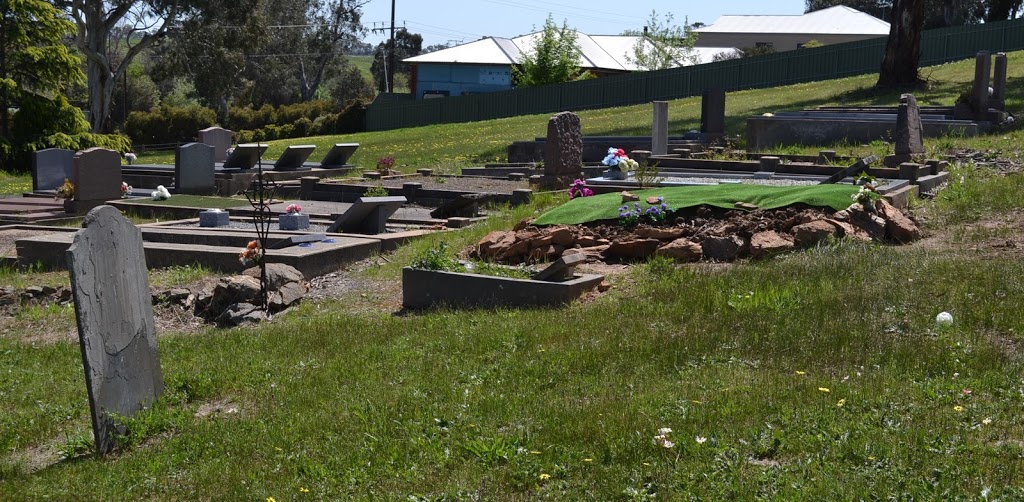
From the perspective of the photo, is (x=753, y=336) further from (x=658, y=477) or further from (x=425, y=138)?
(x=425, y=138)

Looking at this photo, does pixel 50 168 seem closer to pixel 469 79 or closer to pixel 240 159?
pixel 240 159

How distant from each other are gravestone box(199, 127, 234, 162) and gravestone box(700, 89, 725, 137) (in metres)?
13.3

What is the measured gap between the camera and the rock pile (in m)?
10.5

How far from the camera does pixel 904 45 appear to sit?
31.1 meters

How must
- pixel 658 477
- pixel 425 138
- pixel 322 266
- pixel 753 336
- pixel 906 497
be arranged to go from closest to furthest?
pixel 906 497 → pixel 658 477 → pixel 753 336 → pixel 322 266 → pixel 425 138

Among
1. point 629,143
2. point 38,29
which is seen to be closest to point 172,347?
point 629,143

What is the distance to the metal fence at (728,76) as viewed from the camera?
39250 mm

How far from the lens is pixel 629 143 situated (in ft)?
78.4

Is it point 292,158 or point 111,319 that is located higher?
point 292,158

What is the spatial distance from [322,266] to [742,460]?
789 centimetres

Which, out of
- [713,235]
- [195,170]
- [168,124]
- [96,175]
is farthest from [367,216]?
[168,124]

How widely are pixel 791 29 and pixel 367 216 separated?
6145cm

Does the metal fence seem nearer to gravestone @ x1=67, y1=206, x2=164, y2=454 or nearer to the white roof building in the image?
the white roof building

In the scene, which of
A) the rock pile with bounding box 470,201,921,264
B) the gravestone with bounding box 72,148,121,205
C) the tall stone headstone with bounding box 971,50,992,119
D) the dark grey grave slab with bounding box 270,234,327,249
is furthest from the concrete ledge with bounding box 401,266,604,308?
the tall stone headstone with bounding box 971,50,992,119
